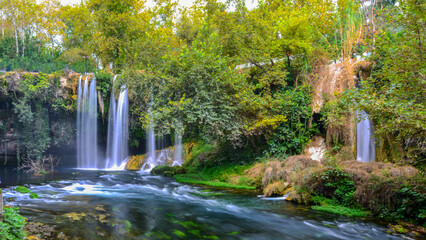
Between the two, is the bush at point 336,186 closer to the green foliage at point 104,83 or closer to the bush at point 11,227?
the bush at point 11,227

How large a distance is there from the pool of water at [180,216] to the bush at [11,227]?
3.67 feet

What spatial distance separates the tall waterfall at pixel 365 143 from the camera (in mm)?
12773

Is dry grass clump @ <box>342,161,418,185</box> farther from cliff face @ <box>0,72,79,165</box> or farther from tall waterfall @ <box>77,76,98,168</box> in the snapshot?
cliff face @ <box>0,72,79,165</box>

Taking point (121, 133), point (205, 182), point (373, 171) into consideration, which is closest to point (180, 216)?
point (205, 182)

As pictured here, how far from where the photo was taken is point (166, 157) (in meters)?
20.7

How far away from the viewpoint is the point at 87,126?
2284 centimetres

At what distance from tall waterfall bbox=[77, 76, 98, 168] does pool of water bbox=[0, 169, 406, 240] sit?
10913mm

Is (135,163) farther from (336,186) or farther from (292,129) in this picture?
(336,186)

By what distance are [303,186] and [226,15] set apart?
38.2 ft

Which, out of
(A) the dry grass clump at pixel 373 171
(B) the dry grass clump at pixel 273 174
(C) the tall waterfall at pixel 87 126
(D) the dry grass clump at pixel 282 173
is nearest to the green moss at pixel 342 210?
(A) the dry grass clump at pixel 373 171

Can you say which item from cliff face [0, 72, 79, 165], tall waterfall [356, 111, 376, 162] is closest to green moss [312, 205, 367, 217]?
tall waterfall [356, 111, 376, 162]

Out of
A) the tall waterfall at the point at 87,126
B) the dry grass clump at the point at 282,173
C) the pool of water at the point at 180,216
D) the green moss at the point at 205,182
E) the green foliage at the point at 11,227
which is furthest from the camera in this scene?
the tall waterfall at the point at 87,126

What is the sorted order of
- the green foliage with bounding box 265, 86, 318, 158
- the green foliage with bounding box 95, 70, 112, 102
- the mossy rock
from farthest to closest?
the green foliage with bounding box 95, 70, 112, 102, the mossy rock, the green foliage with bounding box 265, 86, 318, 158

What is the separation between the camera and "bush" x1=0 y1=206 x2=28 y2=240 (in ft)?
15.0
